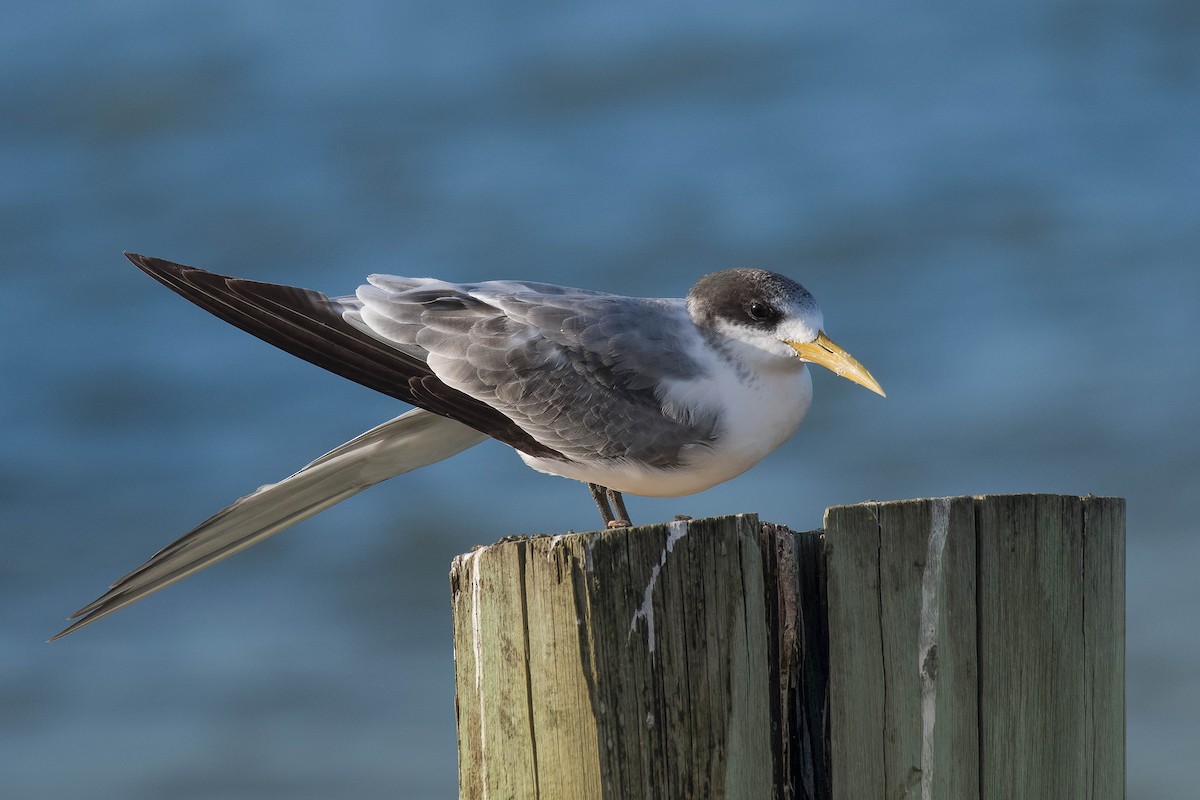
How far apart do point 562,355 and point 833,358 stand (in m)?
1.28

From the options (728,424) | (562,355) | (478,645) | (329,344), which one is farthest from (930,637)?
(329,344)

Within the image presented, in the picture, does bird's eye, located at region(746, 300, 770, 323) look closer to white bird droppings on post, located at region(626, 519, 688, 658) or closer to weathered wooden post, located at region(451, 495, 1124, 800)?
weathered wooden post, located at region(451, 495, 1124, 800)

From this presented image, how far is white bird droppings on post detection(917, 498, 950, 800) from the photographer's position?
3.41m

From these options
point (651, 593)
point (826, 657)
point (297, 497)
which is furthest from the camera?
point (297, 497)

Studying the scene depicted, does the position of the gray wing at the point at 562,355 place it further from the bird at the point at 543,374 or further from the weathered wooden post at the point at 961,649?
the weathered wooden post at the point at 961,649

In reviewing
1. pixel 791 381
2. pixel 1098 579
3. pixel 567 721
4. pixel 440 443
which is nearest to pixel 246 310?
pixel 440 443

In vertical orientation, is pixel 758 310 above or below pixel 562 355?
above

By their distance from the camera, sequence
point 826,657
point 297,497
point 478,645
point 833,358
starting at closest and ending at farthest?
1. point 826,657
2. point 478,645
3. point 833,358
4. point 297,497

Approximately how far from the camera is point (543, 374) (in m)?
5.72

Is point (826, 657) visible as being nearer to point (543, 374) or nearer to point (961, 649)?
point (961, 649)

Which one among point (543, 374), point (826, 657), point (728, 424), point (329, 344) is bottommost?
point (826, 657)

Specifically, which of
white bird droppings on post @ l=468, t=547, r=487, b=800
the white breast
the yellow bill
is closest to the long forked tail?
the white breast

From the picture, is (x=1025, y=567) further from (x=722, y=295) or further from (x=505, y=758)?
(x=722, y=295)

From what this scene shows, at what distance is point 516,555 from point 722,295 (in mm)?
2299
